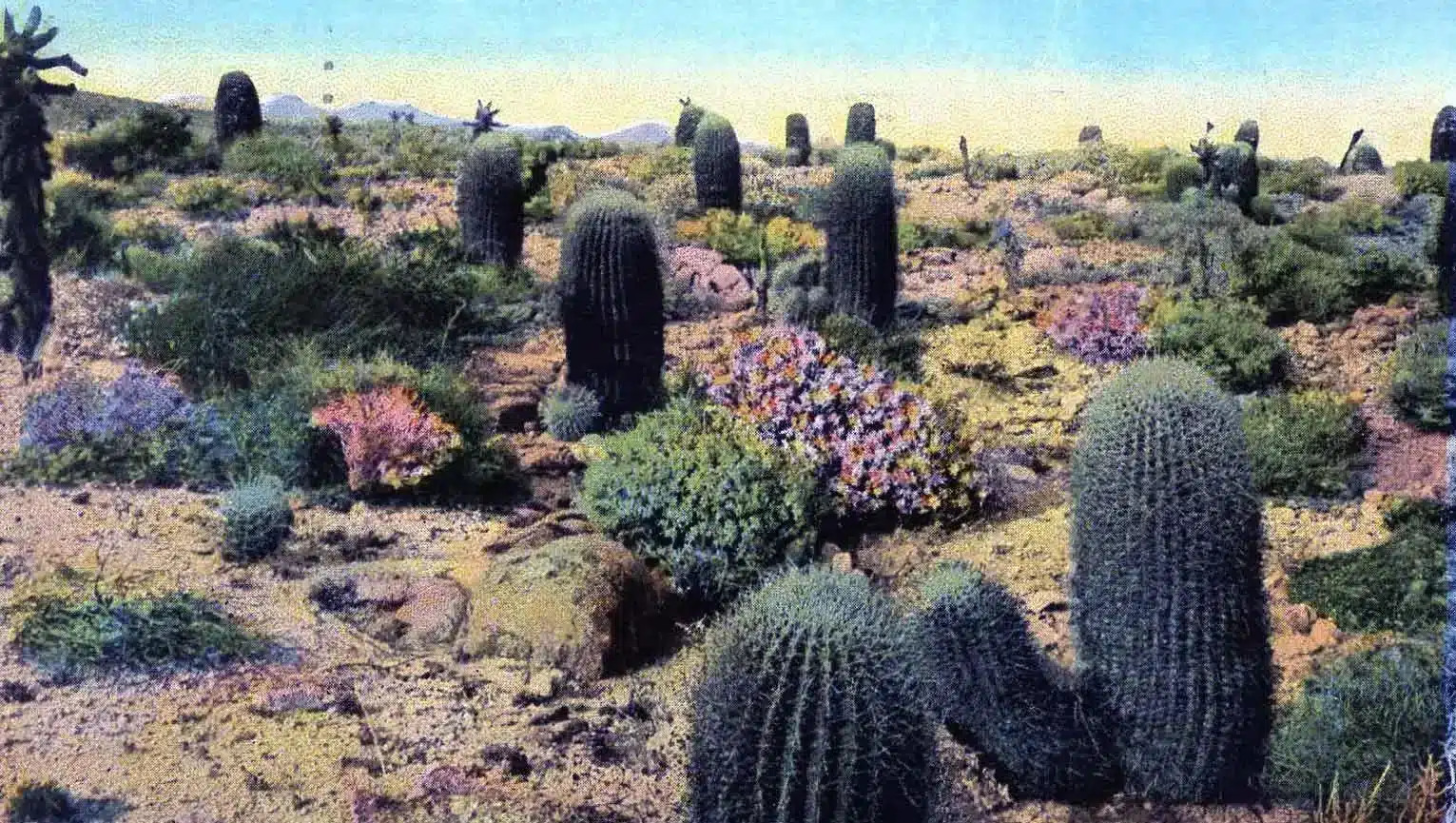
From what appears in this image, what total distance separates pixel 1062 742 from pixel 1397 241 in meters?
13.5

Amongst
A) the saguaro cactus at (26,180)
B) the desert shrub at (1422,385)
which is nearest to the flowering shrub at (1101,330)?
the desert shrub at (1422,385)

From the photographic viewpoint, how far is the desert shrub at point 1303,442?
7.98 m

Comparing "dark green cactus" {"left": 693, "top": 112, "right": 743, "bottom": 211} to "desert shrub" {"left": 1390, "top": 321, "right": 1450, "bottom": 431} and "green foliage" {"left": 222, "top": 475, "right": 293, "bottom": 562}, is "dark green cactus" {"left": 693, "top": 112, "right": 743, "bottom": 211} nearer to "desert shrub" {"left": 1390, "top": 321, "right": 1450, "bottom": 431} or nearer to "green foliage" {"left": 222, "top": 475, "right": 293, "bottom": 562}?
"desert shrub" {"left": 1390, "top": 321, "right": 1450, "bottom": 431}

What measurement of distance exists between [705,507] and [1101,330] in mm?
5676

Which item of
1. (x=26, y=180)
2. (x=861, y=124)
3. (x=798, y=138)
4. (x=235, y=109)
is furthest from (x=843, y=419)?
(x=798, y=138)

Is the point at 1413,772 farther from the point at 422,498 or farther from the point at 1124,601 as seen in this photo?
the point at 422,498

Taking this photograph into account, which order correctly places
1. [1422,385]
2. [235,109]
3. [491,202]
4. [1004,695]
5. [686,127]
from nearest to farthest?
[1004,695] < [1422,385] < [235,109] < [491,202] < [686,127]

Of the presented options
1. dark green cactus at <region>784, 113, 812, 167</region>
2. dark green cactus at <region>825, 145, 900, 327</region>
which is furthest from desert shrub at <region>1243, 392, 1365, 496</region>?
dark green cactus at <region>784, 113, 812, 167</region>

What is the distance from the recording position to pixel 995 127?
1326cm

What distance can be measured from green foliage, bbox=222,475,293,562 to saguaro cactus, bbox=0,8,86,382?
226 cm

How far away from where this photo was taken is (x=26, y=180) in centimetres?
793

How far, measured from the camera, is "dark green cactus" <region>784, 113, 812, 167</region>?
2567 cm

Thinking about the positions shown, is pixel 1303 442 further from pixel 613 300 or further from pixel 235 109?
pixel 235 109

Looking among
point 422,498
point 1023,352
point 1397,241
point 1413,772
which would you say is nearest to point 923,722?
point 1413,772
